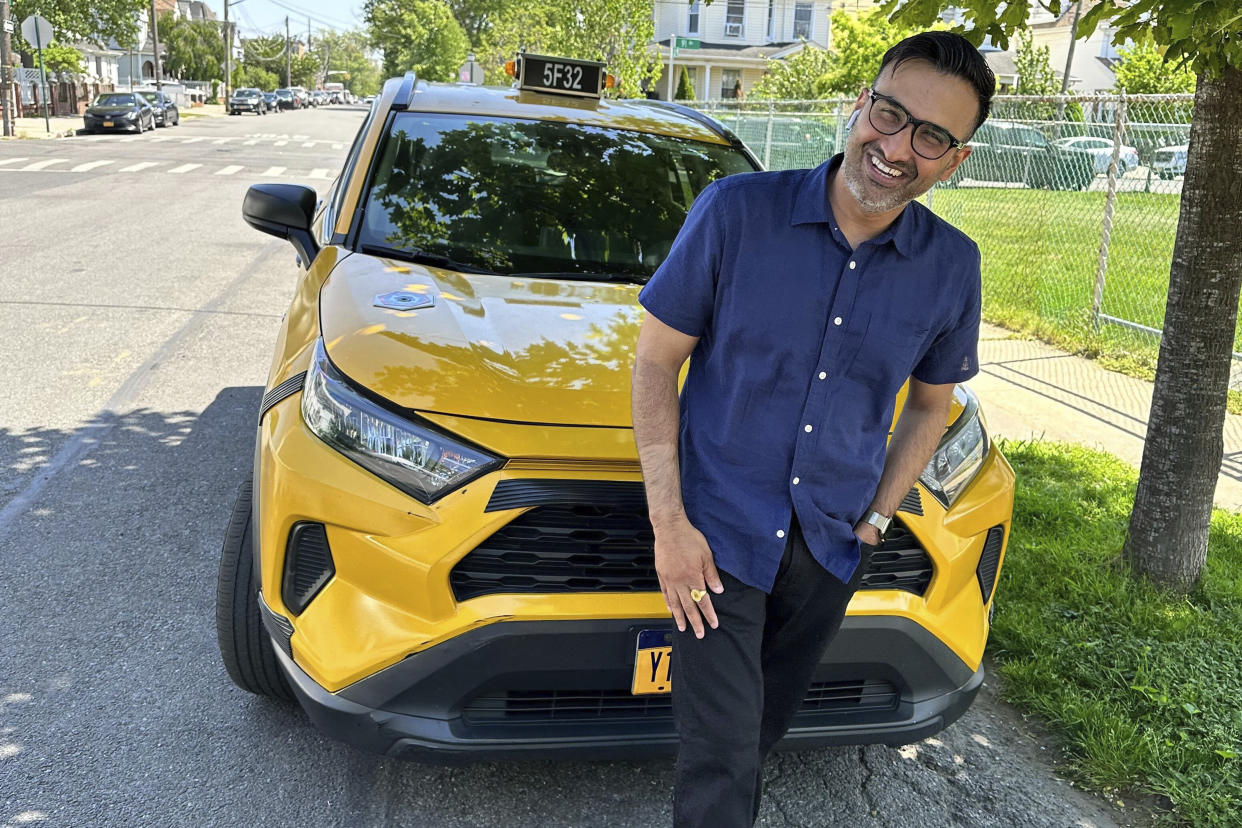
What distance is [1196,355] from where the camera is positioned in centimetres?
391

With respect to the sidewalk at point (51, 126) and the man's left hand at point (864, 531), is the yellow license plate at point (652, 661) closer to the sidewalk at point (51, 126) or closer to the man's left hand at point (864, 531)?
the man's left hand at point (864, 531)

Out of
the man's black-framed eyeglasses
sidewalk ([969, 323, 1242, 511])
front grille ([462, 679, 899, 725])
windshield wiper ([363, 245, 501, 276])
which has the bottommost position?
sidewalk ([969, 323, 1242, 511])

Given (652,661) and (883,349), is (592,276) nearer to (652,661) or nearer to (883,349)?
(652,661)

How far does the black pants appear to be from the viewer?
6.80 feet

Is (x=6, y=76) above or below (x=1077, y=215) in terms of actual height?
above

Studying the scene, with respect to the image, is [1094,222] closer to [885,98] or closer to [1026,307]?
[1026,307]

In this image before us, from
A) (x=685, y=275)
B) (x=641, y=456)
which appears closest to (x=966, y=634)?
(x=641, y=456)

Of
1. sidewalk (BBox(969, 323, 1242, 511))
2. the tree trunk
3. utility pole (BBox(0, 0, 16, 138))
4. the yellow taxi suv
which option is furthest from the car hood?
utility pole (BBox(0, 0, 16, 138))

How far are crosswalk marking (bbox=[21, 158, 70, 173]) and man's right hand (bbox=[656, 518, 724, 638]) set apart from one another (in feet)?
69.5

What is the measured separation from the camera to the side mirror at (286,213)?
375cm

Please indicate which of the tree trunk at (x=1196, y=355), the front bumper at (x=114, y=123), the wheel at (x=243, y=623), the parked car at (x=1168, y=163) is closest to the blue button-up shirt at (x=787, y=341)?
the wheel at (x=243, y=623)

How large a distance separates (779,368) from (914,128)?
50cm

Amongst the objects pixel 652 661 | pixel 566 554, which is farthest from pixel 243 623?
pixel 652 661

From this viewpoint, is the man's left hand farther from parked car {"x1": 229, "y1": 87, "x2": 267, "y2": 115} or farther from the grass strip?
parked car {"x1": 229, "y1": 87, "x2": 267, "y2": 115}
